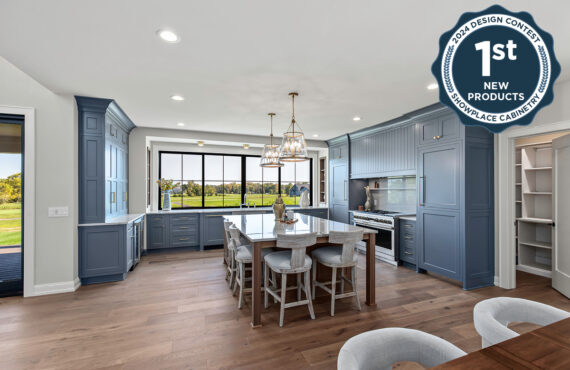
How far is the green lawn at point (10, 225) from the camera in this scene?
3328 millimetres

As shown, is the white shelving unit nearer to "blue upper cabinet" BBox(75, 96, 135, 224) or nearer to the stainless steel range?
the stainless steel range

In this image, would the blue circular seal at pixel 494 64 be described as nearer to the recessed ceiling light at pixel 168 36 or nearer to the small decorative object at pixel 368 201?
the recessed ceiling light at pixel 168 36

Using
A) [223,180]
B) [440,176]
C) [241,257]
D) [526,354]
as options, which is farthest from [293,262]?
[223,180]

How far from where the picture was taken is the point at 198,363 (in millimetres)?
2037

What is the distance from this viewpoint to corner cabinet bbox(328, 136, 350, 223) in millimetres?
6109

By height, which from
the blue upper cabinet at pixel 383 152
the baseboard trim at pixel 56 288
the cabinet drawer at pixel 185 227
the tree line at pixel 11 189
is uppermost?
the blue upper cabinet at pixel 383 152

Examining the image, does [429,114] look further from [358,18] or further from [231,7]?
[231,7]

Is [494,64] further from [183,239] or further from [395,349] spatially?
[183,239]

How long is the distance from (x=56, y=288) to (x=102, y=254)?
587mm

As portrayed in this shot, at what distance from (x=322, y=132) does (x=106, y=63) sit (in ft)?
13.3

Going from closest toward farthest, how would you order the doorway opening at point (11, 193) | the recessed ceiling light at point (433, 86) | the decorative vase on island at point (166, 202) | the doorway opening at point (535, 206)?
the recessed ceiling light at point (433, 86) → the doorway opening at point (11, 193) → the doorway opening at point (535, 206) → the decorative vase on island at point (166, 202)

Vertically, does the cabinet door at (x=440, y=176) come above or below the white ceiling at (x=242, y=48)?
below

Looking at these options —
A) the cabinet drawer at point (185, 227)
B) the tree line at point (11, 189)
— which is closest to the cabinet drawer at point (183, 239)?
the cabinet drawer at point (185, 227)

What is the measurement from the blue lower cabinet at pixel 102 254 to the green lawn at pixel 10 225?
0.65 metres
